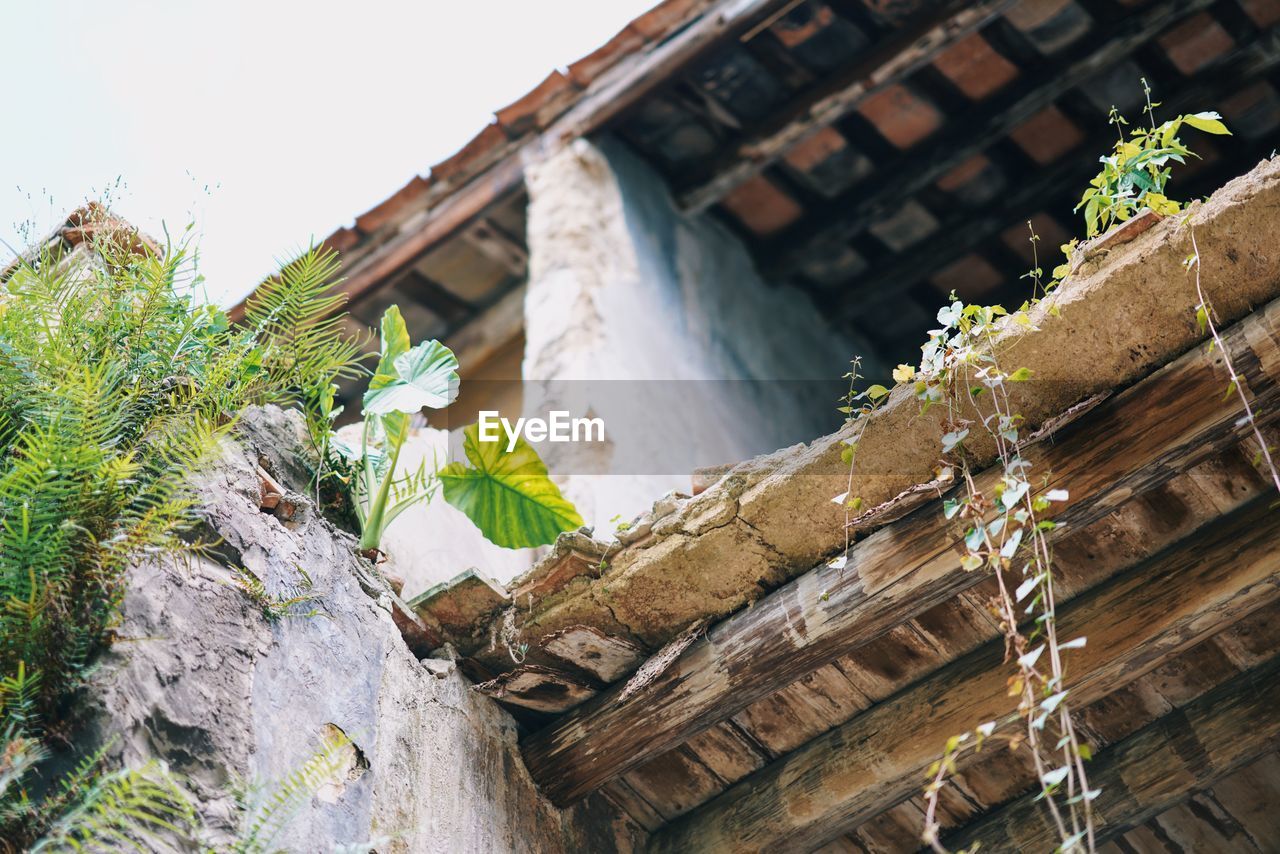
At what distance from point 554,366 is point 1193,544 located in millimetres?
2539

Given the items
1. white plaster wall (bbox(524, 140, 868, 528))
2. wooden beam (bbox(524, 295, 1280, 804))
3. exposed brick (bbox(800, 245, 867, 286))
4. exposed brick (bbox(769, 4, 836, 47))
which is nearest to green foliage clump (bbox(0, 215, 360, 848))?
wooden beam (bbox(524, 295, 1280, 804))

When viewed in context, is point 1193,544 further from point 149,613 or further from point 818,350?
point 818,350

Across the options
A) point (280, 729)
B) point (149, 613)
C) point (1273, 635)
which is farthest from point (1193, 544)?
point (149, 613)

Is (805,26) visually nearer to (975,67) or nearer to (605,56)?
(975,67)

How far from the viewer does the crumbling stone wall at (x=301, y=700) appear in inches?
86.9

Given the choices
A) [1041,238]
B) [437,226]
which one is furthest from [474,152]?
[1041,238]

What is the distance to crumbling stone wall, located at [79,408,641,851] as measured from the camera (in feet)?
7.24

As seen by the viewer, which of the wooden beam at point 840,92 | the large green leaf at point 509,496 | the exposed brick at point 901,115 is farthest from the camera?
the exposed brick at point 901,115

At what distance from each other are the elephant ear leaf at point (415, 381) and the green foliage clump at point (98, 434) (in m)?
0.15

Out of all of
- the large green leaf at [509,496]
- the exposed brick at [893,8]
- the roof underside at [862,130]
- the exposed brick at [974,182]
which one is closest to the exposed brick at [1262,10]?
the roof underside at [862,130]

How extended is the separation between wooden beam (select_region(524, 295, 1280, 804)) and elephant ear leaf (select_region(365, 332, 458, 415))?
834mm

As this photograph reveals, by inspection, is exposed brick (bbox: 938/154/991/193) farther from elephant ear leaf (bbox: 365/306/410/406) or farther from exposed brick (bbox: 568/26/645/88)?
elephant ear leaf (bbox: 365/306/410/406)

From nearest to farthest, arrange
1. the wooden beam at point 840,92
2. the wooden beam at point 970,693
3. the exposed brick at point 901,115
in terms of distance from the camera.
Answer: the wooden beam at point 970,693, the wooden beam at point 840,92, the exposed brick at point 901,115

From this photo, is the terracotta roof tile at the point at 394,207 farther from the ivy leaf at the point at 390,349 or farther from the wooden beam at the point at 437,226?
the ivy leaf at the point at 390,349
